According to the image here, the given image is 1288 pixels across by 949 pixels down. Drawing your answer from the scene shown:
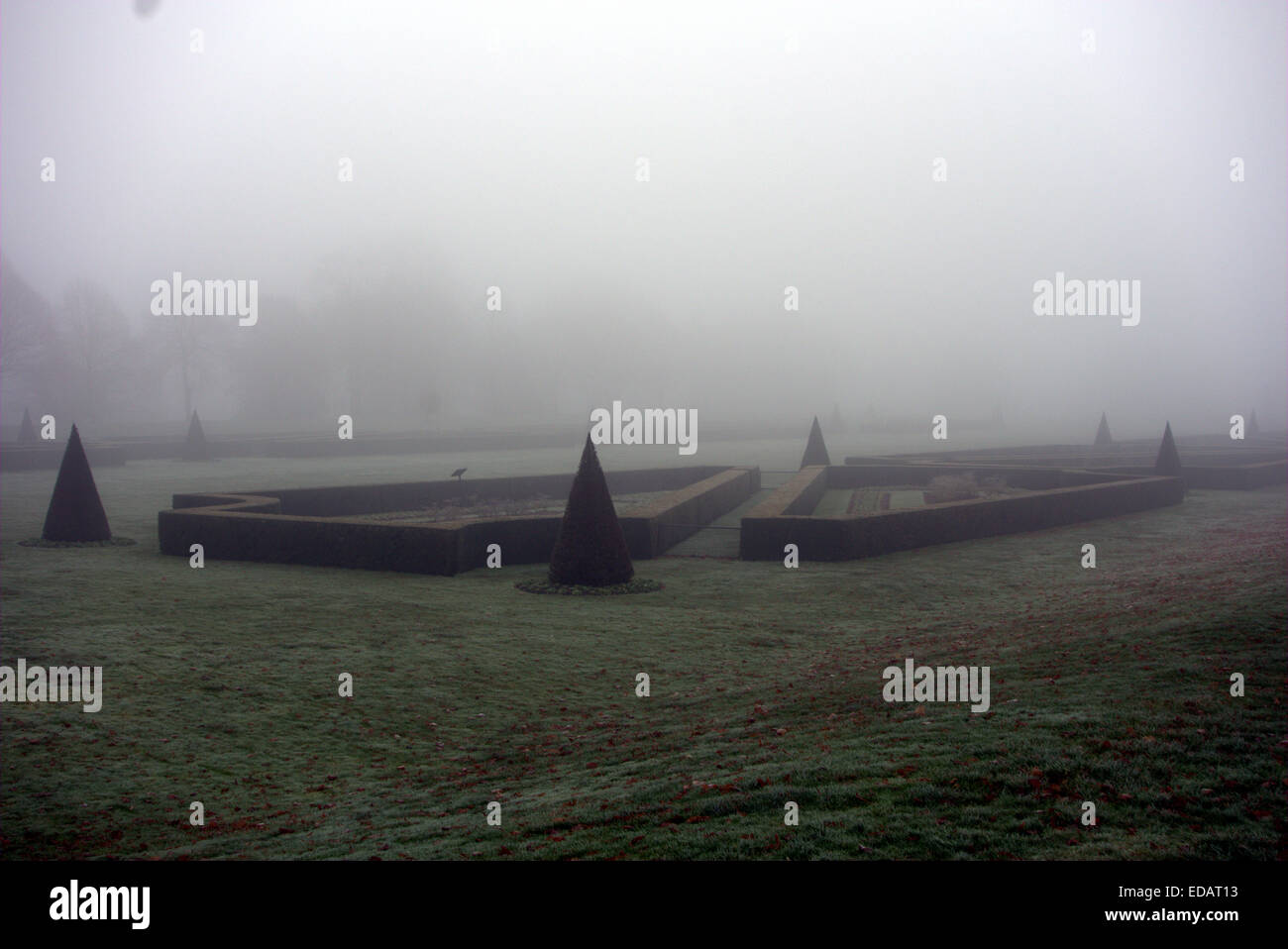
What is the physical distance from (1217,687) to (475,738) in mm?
6136

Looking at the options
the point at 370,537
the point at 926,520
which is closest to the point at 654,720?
the point at 370,537

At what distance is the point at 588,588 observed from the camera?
15.0 meters

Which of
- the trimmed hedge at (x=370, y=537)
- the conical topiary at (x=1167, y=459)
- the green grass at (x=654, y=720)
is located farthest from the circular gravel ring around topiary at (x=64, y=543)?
the conical topiary at (x=1167, y=459)

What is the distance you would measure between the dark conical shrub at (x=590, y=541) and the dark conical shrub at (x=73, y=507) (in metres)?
10.3

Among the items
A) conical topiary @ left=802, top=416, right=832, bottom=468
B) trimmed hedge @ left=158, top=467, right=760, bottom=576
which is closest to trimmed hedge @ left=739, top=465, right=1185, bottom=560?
trimmed hedge @ left=158, top=467, right=760, bottom=576

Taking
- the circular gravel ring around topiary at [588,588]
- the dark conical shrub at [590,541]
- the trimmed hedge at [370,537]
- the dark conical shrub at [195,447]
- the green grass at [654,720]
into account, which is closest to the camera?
the green grass at [654,720]

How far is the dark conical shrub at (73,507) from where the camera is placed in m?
18.9

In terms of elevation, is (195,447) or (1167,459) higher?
(195,447)

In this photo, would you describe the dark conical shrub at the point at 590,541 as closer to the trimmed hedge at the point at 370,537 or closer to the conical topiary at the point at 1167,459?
the trimmed hedge at the point at 370,537

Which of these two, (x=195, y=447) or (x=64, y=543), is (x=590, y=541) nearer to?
(x=64, y=543)

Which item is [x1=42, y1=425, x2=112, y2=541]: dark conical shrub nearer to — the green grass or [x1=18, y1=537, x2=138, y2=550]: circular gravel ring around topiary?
[x1=18, y1=537, x2=138, y2=550]: circular gravel ring around topiary

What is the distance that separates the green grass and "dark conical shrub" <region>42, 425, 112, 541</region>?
319 cm

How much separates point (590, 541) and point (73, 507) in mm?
11117

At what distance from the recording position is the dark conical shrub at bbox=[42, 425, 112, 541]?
1886cm
